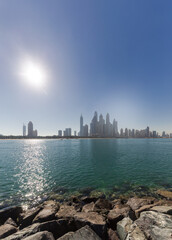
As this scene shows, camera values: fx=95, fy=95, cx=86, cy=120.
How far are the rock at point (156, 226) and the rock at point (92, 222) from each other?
275cm

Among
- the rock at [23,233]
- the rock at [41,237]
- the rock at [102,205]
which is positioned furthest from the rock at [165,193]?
the rock at [23,233]

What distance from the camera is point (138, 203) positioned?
11617 mm

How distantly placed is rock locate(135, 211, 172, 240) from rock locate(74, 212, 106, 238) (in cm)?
275

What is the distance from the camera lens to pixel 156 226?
681cm

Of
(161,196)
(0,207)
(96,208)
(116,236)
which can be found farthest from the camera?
(161,196)

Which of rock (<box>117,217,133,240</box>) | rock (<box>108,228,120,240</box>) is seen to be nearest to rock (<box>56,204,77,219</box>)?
rock (<box>108,228,120,240</box>)

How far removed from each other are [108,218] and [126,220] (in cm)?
217

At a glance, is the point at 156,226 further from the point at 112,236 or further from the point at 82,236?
the point at 82,236

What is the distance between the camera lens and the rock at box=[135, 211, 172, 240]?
20.0ft

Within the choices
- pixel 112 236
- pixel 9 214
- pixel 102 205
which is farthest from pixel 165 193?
pixel 9 214

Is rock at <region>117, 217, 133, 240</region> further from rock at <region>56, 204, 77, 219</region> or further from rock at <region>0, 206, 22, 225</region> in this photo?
rock at <region>0, 206, 22, 225</region>

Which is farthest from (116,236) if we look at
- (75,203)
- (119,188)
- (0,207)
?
(0,207)

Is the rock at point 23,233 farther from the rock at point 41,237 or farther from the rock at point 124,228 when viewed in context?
the rock at point 124,228

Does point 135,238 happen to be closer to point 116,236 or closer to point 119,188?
point 116,236
